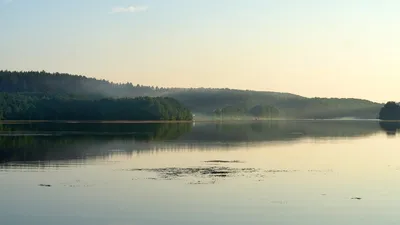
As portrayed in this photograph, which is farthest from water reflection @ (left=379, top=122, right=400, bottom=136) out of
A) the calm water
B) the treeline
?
the treeline

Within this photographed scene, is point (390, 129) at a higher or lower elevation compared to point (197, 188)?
higher

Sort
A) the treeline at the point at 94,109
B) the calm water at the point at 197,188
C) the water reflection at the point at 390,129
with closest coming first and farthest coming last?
1. the calm water at the point at 197,188
2. the water reflection at the point at 390,129
3. the treeline at the point at 94,109

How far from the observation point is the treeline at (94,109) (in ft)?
599

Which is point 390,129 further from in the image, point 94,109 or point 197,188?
point 94,109

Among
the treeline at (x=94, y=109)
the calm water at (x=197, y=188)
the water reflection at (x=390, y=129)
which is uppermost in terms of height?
the treeline at (x=94, y=109)

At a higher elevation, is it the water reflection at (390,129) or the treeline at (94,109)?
Answer: the treeline at (94,109)

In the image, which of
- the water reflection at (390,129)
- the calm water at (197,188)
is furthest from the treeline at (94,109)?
the calm water at (197,188)

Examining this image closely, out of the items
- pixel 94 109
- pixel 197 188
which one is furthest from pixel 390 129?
pixel 94 109

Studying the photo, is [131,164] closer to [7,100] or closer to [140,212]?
[140,212]

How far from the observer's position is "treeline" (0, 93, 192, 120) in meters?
182

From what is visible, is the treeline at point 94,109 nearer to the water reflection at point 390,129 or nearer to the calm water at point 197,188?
the water reflection at point 390,129

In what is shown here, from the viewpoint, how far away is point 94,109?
189 metres

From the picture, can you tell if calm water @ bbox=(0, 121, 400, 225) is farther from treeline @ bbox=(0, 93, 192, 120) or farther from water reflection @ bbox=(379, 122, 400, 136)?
treeline @ bbox=(0, 93, 192, 120)

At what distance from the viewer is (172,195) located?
26.1 metres
